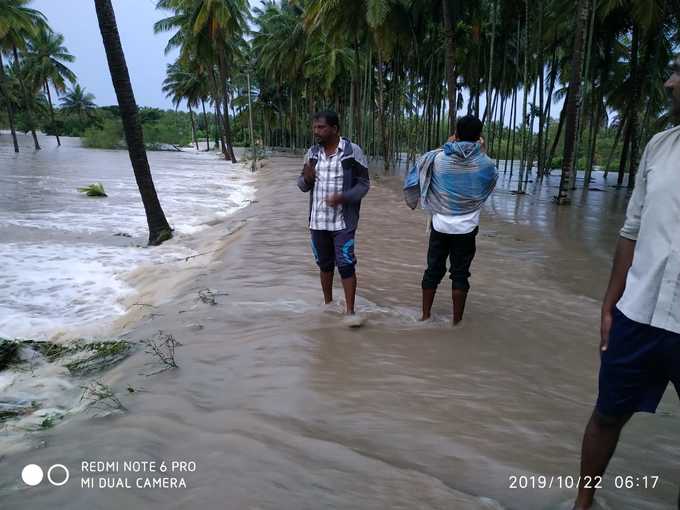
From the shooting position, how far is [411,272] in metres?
6.13

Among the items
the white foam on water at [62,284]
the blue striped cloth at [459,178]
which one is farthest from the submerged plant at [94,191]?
the blue striped cloth at [459,178]

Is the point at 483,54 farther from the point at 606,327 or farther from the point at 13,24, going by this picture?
the point at 13,24

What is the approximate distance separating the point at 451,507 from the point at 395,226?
308 inches

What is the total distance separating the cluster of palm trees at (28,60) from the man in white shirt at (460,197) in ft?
116

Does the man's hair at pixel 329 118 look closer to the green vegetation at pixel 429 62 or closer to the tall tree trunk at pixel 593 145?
the green vegetation at pixel 429 62

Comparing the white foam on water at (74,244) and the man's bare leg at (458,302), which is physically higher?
the man's bare leg at (458,302)

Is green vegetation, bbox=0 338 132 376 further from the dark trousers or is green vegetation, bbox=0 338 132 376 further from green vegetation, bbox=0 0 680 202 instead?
green vegetation, bbox=0 0 680 202

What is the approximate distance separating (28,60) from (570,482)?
57917mm

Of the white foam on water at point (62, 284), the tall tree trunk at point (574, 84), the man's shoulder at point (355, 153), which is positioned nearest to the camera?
the man's shoulder at point (355, 153)

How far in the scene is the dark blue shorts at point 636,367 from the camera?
1594 mm

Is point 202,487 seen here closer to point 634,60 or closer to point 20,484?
point 20,484

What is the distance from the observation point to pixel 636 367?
5.41ft

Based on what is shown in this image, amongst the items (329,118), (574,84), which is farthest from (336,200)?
(574,84)

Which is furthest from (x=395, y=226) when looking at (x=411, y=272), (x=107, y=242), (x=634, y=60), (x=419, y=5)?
(x=634, y=60)
